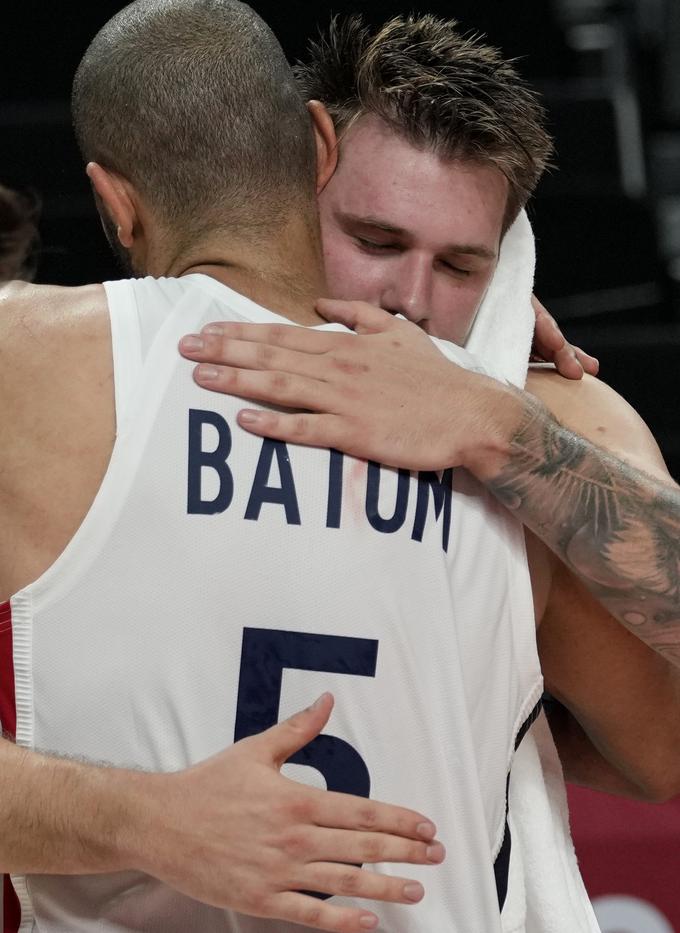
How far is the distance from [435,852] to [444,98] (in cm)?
145

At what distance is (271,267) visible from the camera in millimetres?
1642

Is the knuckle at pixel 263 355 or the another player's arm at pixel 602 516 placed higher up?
the knuckle at pixel 263 355

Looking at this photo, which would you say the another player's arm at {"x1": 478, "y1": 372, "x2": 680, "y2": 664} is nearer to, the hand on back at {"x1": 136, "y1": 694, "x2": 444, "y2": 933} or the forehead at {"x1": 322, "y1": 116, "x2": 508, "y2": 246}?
the hand on back at {"x1": 136, "y1": 694, "x2": 444, "y2": 933}

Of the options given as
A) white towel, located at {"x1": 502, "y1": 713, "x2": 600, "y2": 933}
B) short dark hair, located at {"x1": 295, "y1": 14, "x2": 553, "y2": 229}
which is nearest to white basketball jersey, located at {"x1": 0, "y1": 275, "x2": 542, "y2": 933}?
white towel, located at {"x1": 502, "y1": 713, "x2": 600, "y2": 933}

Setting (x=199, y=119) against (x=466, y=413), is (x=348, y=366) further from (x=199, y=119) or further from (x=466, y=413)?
(x=199, y=119)

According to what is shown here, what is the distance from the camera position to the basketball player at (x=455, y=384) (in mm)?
1583

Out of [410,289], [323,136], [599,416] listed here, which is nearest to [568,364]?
[599,416]

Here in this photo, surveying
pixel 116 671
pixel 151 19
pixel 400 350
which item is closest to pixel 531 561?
pixel 400 350

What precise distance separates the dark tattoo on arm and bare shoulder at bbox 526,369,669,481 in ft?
0.50

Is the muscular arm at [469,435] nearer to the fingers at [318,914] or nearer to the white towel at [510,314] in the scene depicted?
the white towel at [510,314]

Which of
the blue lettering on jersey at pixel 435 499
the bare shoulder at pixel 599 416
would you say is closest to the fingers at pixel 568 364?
the bare shoulder at pixel 599 416

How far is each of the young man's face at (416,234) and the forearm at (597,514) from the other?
579 mm

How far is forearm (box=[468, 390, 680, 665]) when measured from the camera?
1.70 meters

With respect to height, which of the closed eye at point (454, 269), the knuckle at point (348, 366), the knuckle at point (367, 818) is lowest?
the knuckle at point (367, 818)
